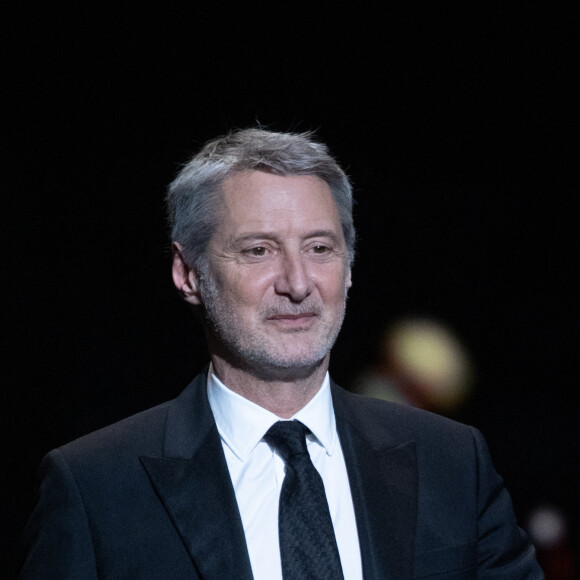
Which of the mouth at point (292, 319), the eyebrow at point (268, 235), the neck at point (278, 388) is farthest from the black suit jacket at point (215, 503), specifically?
the eyebrow at point (268, 235)

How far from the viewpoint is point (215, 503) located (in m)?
1.66

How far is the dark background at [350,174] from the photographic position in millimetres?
2572

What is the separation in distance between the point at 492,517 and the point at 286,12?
5.48 ft

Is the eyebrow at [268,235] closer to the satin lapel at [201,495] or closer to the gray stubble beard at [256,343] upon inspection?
the gray stubble beard at [256,343]

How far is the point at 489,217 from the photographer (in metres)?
2.75

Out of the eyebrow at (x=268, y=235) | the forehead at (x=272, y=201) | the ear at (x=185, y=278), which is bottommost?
the ear at (x=185, y=278)

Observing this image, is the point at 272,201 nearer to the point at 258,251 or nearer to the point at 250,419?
the point at 258,251

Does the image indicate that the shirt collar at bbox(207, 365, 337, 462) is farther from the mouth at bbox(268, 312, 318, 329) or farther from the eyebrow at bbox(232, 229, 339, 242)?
the eyebrow at bbox(232, 229, 339, 242)

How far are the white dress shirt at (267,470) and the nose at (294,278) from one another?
0.83ft

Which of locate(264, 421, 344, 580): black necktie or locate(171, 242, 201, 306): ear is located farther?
locate(171, 242, 201, 306): ear

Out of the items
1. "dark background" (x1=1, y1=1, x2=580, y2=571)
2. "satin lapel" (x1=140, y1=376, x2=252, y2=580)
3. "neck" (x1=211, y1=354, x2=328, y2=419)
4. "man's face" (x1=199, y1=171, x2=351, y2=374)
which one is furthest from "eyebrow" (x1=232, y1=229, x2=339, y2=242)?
"dark background" (x1=1, y1=1, x2=580, y2=571)

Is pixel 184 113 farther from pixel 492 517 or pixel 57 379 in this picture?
pixel 492 517

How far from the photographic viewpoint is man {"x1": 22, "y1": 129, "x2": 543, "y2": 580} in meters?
1.64

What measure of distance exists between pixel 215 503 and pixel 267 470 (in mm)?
137
